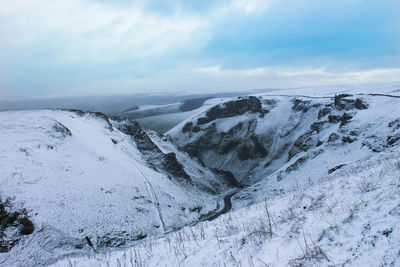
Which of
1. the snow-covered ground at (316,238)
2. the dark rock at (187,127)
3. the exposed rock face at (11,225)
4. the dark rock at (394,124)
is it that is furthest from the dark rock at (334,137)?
the dark rock at (187,127)

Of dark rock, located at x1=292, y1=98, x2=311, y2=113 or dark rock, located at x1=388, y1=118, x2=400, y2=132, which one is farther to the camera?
dark rock, located at x1=292, y1=98, x2=311, y2=113

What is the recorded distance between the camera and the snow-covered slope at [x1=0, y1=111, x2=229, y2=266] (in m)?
17.0

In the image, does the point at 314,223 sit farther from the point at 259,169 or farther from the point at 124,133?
the point at 259,169

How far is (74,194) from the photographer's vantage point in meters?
21.7

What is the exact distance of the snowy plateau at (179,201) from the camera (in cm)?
440

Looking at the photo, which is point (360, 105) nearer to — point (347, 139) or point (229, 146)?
point (347, 139)

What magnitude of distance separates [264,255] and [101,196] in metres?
22.9

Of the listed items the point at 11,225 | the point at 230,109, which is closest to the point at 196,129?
the point at 230,109

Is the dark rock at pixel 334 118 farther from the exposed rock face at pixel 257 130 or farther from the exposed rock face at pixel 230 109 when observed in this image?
the exposed rock face at pixel 230 109

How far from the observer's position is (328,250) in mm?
3805

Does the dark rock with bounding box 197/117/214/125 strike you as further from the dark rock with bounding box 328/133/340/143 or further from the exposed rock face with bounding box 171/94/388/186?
the dark rock with bounding box 328/133/340/143

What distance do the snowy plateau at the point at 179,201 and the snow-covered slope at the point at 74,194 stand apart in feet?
0.33

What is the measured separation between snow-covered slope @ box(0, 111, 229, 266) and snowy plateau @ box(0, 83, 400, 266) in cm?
10

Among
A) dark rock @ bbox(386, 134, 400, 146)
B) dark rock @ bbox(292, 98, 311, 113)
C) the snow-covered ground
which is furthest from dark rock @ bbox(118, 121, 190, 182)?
dark rock @ bbox(292, 98, 311, 113)
